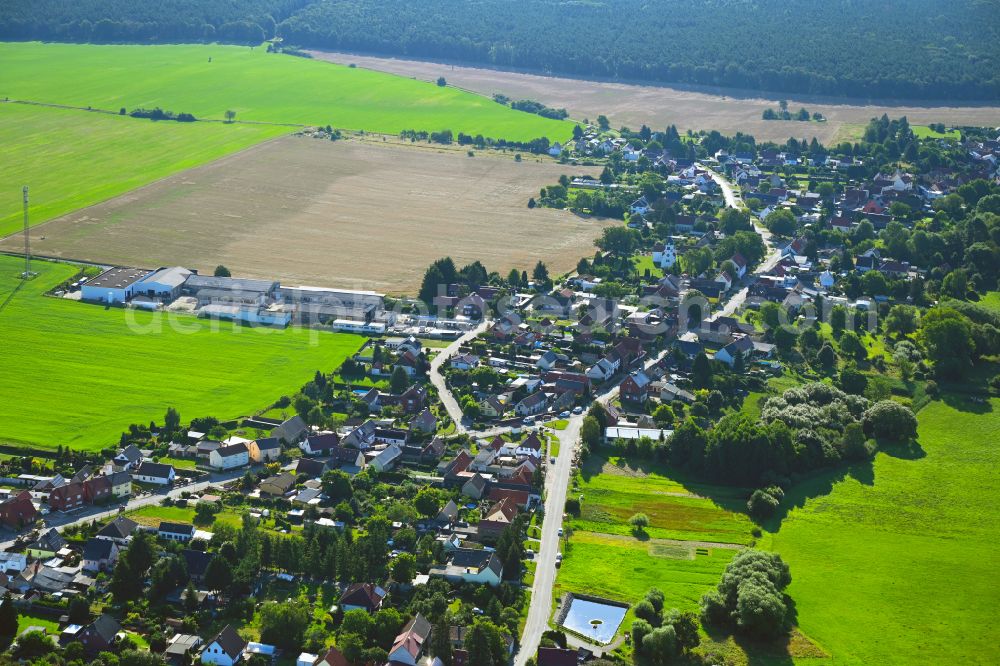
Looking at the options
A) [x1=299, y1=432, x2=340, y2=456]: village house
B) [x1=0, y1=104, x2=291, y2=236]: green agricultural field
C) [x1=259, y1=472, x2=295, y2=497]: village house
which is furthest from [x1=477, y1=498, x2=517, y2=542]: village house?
[x1=0, y1=104, x2=291, y2=236]: green agricultural field

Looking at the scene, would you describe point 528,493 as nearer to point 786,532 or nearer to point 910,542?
point 786,532

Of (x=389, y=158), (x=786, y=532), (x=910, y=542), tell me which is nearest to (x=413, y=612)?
(x=786, y=532)

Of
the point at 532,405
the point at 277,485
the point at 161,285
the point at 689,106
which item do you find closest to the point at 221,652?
the point at 277,485

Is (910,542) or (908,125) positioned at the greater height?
(908,125)

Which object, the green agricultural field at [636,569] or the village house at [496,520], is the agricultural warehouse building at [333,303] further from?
the green agricultural field at [636,569]

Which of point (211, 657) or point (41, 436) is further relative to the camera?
point (41, 436)

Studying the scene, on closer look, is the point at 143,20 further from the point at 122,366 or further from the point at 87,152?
the point at 122,366
